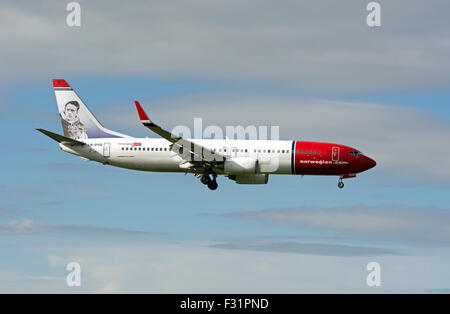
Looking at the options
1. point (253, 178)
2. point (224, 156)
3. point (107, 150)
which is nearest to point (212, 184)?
point (224, 156)

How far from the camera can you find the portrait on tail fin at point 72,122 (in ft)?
235

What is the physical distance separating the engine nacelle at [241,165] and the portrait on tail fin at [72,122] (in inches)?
662

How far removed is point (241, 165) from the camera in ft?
209

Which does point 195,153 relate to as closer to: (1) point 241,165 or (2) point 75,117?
(1) point 241,165

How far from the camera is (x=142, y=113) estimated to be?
180 ft

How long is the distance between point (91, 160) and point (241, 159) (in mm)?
16373

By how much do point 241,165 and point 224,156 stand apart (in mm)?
2195

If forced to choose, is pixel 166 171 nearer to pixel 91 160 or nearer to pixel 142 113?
pixel 91 160

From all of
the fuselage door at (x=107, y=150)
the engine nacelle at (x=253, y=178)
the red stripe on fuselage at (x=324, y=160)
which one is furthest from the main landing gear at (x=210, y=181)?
the fuselage door at (x=107, y=150)

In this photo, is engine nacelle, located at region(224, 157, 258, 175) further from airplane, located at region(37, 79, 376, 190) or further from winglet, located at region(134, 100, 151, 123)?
winglet, located at region(134, 100, 151, 123)

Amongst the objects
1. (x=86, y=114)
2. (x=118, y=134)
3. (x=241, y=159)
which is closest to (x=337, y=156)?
(x=241, y=159)

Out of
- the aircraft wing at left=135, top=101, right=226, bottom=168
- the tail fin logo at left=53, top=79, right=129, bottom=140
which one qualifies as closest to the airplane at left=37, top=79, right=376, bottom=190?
the aircraft wing at left=135, top=101, right=226, bottom=168

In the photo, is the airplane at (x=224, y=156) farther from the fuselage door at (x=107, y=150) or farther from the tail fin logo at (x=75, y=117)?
the tail fin logo at (x=75, y=117)

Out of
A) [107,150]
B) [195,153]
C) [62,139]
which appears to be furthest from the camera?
[62,139]
